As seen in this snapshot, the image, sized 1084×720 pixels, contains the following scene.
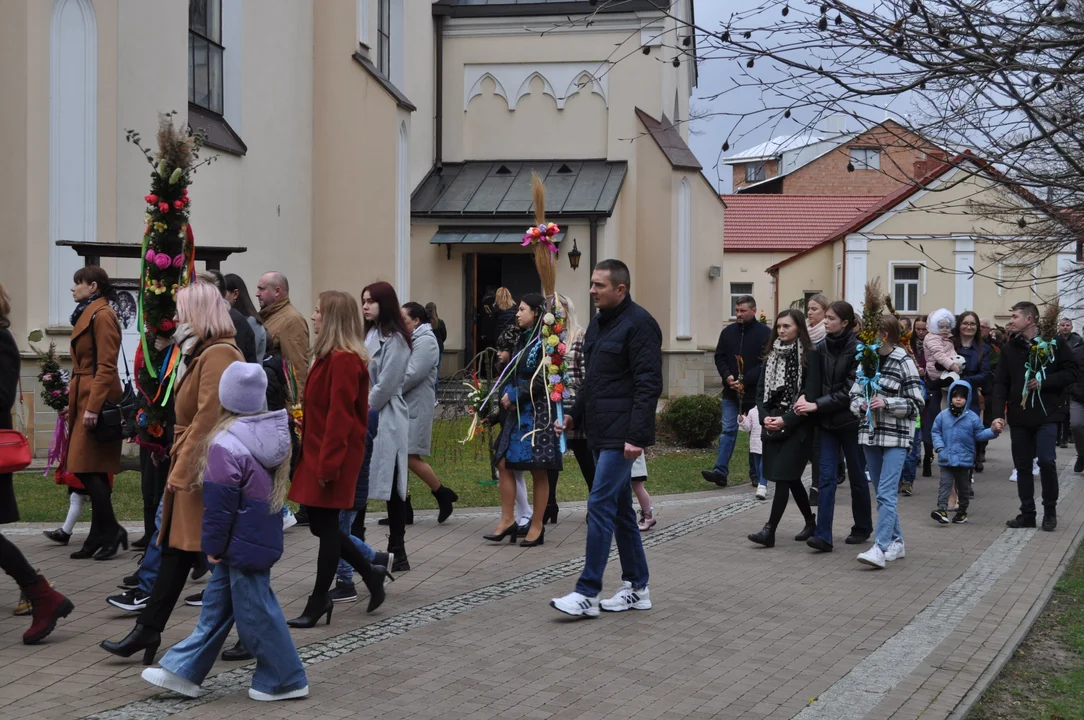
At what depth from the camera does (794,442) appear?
9828mm

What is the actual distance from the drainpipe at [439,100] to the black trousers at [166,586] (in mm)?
22548

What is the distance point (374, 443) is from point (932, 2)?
A: 4769 millimetres

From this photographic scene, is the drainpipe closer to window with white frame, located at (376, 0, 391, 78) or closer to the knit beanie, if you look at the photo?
window with white frame, located at (376, 0, 391, 78)

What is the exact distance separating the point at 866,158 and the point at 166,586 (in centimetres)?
406

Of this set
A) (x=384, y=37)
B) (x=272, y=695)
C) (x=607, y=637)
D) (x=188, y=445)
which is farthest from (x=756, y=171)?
(x=384, y=37)

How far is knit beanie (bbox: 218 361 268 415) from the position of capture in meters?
5.43

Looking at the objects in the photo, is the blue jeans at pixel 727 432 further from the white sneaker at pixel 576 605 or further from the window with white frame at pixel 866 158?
the window with white frame at pixel 866 158

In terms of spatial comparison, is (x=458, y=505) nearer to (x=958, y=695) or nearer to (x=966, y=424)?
(x=966, y=424)

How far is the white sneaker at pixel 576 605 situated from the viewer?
7281 mm

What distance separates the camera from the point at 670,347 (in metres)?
27.1

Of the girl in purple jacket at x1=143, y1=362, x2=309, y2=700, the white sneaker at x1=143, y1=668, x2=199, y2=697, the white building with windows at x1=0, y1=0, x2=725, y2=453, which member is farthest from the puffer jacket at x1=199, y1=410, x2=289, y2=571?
the white building with windows at x1=0, y1=0, x2=725, y2=453

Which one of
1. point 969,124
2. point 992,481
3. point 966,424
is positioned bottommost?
point 992,481

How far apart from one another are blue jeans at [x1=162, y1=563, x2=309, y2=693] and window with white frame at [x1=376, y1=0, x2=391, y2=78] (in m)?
20.9

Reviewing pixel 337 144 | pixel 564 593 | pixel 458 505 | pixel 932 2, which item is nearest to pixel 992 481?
pixel 458 505
